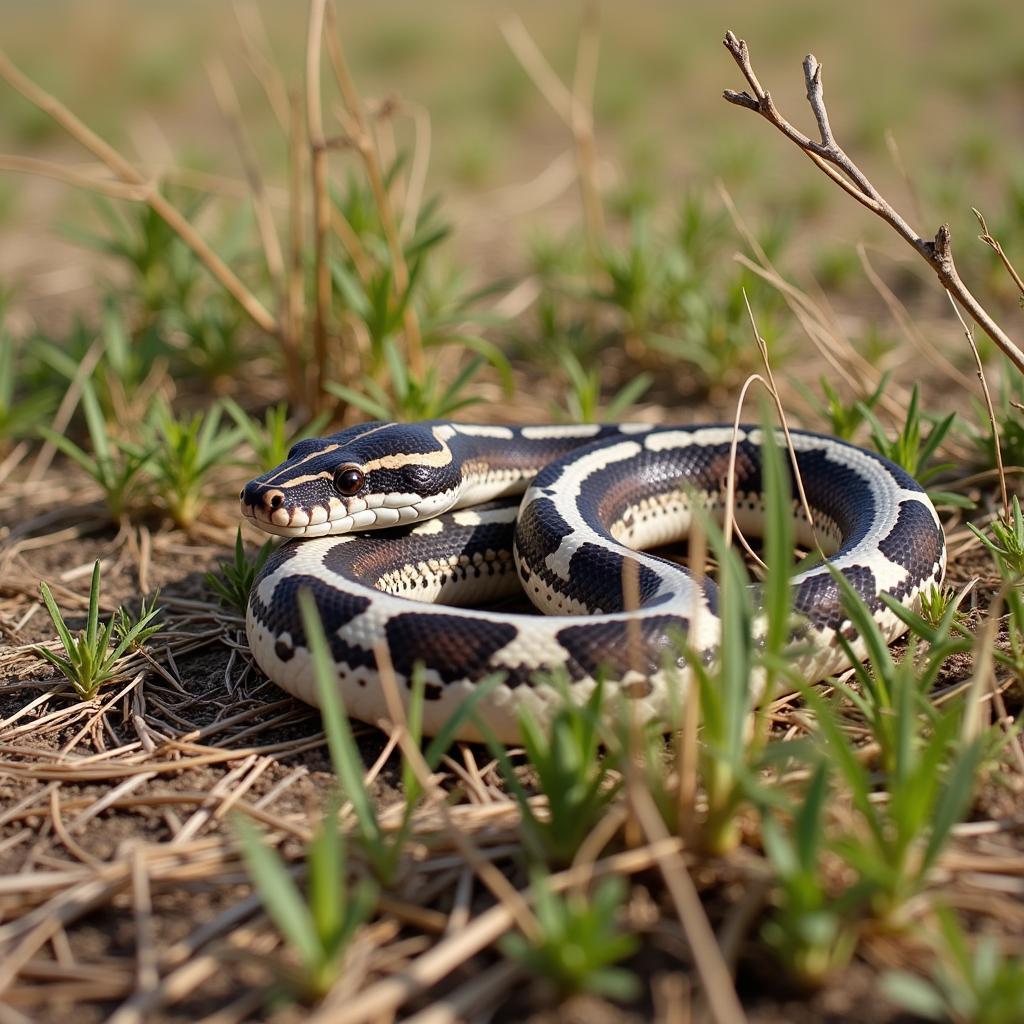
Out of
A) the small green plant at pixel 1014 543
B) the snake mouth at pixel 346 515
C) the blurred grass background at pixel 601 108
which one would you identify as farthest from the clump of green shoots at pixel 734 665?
the blurred grass background at pixel 601 108

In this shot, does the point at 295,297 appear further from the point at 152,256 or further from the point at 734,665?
the point at 734,665

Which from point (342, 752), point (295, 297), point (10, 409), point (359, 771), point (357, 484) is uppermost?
point (295, 297)

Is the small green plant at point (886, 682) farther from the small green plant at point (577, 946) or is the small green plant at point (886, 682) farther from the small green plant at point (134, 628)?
the small green plant at point (134, 628)

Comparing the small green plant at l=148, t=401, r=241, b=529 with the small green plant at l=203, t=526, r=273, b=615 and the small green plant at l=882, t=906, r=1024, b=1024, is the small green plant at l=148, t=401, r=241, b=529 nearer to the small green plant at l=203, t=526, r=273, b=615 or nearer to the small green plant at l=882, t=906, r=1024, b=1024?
the small green plant at l=203, t=526, r=273, b=615

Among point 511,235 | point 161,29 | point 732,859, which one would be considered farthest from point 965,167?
point 161,29

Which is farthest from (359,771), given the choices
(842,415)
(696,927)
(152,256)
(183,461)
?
(152,256)

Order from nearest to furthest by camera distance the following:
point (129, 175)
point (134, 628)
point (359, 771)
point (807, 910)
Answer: point (807, 910) → point (359, 771) → point (134, 628) → point (129, 175)
